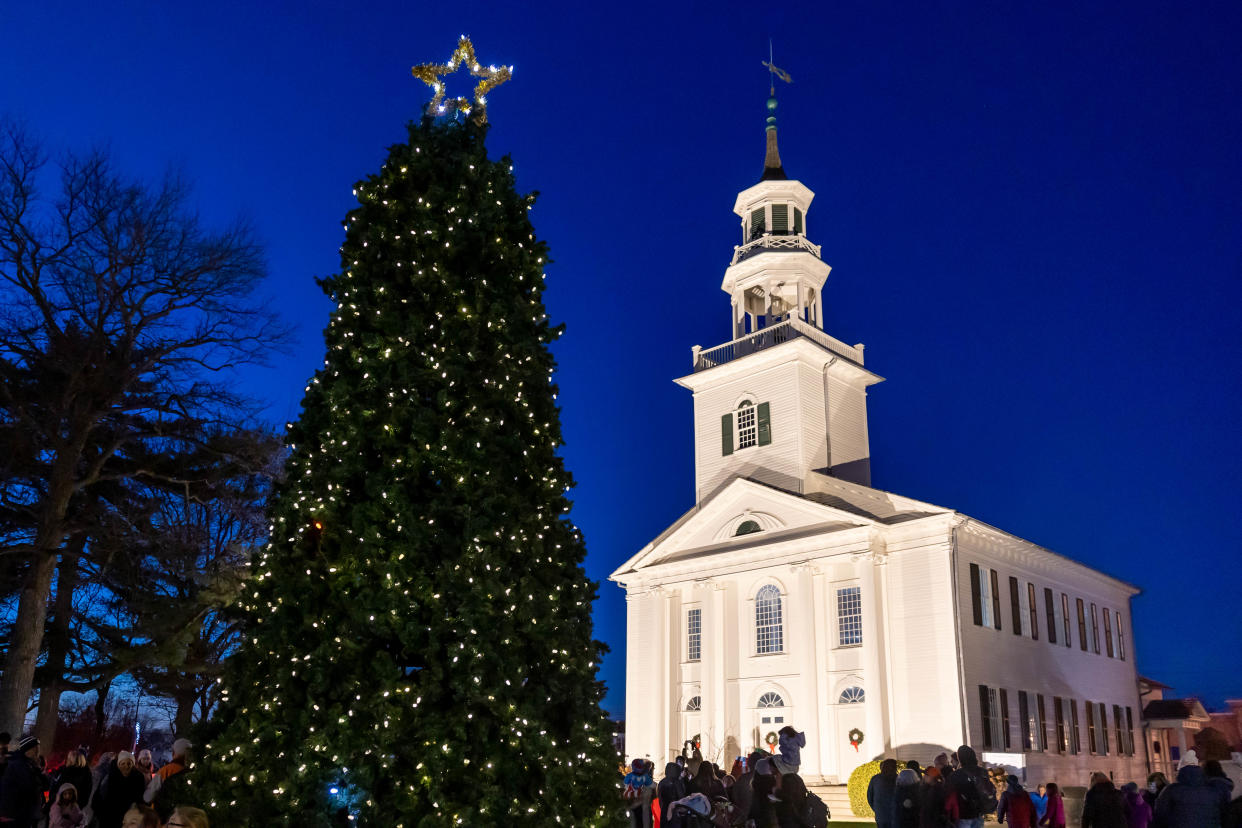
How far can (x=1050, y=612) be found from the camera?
33.8m

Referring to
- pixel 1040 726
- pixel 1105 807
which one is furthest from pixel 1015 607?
pixel 1105 807

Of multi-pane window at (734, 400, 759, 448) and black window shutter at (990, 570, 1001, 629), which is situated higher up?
multi-pane window at (734, 400, 759, 448)

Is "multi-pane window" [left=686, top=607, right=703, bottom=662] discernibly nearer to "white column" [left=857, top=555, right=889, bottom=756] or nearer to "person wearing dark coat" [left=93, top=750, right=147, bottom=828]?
"white column" [left=857, top=555, right=889, bottom=756]

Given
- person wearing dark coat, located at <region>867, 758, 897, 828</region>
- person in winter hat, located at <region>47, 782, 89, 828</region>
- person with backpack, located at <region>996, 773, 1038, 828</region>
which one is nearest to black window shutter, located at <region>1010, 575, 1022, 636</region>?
person with backpack, located at <region>996, 773, 1038, 828</region>

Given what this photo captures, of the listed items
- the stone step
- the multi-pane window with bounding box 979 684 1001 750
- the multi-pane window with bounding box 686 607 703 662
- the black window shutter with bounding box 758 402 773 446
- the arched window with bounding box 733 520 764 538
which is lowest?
the stone step

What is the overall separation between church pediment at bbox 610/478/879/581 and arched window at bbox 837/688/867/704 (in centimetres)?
471

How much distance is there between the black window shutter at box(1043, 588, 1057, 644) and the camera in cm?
3350

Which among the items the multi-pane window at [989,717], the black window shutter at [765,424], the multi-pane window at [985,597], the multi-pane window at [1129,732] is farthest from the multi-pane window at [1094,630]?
the black window shutter at [765,424]

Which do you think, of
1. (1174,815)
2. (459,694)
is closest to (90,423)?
(459,694)

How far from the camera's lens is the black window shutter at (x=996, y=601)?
30.1 m

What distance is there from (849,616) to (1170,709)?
28.3 metres

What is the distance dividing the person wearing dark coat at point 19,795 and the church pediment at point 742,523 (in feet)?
76.9

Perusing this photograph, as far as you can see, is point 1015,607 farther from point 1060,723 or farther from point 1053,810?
point 1053,810

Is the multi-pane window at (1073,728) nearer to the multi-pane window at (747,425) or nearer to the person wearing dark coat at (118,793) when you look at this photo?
the multi-pane window at (747,425)
